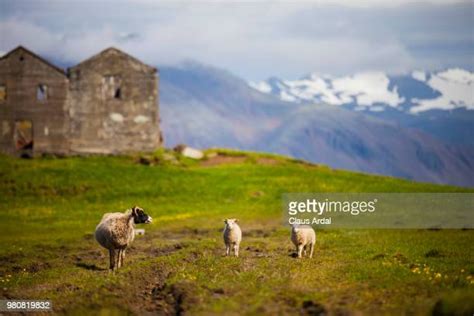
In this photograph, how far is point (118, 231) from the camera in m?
30.5

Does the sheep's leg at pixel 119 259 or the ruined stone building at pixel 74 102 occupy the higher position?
the ruined stone building at pixel 74 102

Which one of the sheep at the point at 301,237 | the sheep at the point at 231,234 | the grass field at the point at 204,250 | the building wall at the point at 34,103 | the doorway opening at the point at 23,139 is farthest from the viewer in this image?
the doorway opening at the point at 23,139

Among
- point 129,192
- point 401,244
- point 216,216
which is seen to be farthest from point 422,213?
point 129,192

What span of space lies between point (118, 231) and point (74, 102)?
57312 mm

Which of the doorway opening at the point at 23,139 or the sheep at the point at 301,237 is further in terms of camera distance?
the doorway opening at the point at 23,139

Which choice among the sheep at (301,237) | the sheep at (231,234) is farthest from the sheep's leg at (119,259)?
the sheep at (301,237)

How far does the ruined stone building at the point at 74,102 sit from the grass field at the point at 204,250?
143 inches

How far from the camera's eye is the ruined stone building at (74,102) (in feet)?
279

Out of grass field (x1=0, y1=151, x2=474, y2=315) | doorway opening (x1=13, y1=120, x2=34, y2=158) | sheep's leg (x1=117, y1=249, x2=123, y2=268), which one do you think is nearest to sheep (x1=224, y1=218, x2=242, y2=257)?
grass field (x1=0, y1=151, x2=474, y2=315)

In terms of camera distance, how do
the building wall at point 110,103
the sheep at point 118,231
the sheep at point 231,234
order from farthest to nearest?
the building wall at point 110,103
the sheep at point 231,234
the sheep at point 118,231

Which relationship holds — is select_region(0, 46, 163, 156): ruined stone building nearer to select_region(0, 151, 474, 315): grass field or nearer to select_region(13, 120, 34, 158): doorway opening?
select_region(13, 120, 34, 158): doorway opening

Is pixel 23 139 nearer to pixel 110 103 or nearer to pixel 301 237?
pixel 110 103

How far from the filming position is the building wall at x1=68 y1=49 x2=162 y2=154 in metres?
85.4

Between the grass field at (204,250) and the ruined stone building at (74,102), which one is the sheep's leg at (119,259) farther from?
the ruined stone building at (74,102)
